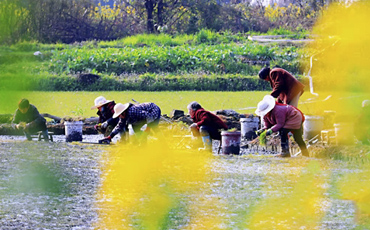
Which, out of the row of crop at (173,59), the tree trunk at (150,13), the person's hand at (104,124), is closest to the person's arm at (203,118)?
the person's hand at (104,124)

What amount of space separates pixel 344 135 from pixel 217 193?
12.3 feet

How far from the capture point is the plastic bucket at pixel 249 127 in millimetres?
13172

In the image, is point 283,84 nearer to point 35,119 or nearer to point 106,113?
point 106,113

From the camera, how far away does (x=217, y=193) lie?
7785 millimetres

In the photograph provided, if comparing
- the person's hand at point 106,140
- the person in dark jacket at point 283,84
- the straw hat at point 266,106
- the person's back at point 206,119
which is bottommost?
the person's hand at point 106,140

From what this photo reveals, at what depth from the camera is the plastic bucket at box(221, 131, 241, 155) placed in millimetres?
11391

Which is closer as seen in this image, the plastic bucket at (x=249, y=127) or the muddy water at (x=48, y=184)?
the muddy water at (x=48, y=184)

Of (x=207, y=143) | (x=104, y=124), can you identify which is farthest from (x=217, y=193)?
(x=104, y=124)

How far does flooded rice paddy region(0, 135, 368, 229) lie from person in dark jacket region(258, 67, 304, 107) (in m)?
0.95

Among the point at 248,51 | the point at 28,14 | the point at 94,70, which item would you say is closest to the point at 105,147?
the point at 28,14

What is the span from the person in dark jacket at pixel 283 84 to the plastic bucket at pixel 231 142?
0.86 meters

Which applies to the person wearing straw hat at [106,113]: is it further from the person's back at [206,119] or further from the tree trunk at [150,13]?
the tree trunk at [150,13]

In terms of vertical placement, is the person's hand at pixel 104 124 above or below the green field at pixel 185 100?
above

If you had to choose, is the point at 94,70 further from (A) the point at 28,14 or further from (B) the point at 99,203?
(A) the point at 28,14
